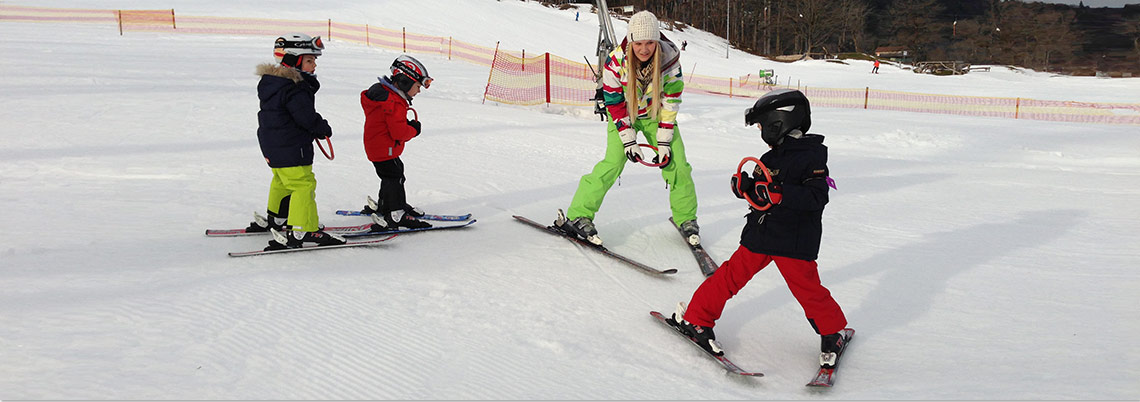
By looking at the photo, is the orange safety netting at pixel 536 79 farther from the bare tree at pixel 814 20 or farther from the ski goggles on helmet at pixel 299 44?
the bare tree at pixel 814 20

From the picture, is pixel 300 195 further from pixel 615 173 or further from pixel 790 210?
pixel 790 210

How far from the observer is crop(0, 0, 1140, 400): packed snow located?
3162 mm

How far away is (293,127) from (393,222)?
1212 mm

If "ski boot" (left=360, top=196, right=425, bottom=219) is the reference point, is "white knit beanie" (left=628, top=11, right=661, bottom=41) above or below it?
above

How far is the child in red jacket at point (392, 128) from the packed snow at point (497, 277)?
33cm

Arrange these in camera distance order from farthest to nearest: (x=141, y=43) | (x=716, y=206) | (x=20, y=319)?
(x=141, y=43) < (x=716, y=206) < (x=20, y=319)

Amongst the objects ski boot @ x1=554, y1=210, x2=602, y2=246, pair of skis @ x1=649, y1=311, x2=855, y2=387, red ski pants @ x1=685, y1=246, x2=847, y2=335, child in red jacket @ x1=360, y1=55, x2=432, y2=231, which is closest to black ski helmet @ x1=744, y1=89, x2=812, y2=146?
red ski pants @ x1=685, y1=246, x2=847, y2=335

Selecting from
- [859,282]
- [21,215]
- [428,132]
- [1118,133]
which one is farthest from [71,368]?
[1118,133]

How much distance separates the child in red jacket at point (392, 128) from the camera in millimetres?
5234

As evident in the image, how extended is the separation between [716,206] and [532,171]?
232 centimetres

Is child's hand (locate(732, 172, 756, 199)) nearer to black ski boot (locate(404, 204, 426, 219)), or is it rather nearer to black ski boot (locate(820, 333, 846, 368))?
black ski boot (locate(820, 333, 846, 368))

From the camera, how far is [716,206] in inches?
287

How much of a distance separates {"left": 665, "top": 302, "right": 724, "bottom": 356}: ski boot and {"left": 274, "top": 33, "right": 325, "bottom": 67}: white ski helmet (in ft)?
9.63

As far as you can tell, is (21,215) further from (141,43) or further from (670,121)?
(141,43)
